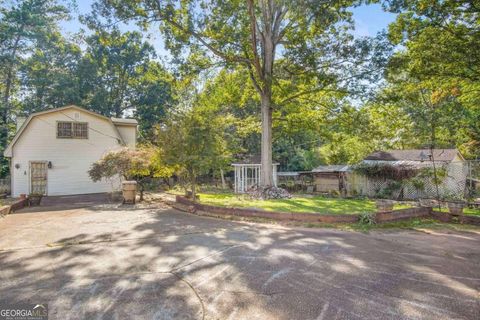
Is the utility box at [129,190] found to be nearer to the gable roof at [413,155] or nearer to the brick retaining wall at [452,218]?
the brick retaining wall at [452,218]

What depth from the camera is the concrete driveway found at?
3.11 m

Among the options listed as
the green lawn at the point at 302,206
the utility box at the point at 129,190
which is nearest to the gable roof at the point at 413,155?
the green lawn at the point at 302,206

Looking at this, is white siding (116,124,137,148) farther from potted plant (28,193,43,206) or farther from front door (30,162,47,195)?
potted plant (28,193,43,206)

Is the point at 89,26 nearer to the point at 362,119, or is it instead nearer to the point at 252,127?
the point at 252,127

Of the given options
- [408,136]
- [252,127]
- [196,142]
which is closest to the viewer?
[196,142]

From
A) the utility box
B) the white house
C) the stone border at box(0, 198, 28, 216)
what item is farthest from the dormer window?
the utility box

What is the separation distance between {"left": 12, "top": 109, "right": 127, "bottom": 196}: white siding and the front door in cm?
19

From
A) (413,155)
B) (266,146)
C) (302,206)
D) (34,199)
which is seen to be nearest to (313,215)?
(302,206)

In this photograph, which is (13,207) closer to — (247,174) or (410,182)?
(247,174)

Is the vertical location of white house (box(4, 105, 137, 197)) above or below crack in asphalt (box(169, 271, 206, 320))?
above

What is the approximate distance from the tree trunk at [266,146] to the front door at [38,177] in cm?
1250

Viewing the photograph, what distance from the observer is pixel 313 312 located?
302 centimetres

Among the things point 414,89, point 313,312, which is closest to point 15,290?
point 313,312

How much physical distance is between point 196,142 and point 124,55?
2438 cm
